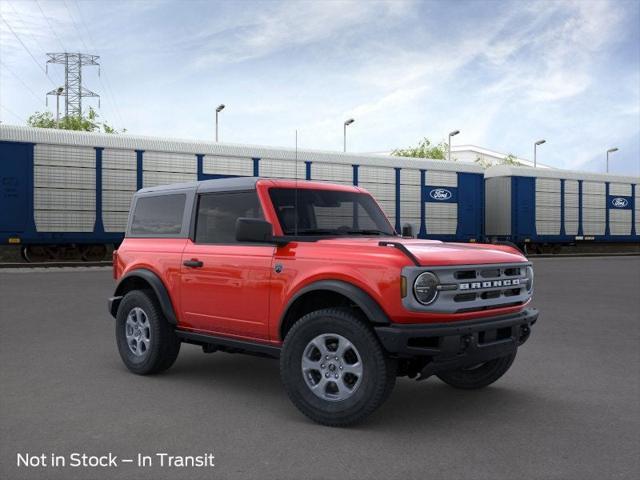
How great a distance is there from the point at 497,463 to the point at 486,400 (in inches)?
61.2

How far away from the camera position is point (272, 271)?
5160 mm

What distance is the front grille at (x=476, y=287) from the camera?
450cm

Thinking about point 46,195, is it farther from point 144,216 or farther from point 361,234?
point 361,234

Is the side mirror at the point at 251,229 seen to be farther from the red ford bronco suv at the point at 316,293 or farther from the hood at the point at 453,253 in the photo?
the hood at the point at 453,253

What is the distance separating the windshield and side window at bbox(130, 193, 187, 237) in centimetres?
121

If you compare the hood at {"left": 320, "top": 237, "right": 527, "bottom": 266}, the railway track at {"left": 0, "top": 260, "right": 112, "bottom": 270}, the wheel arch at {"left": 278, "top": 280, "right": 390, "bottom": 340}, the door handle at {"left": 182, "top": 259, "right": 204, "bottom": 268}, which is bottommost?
the railway track at {"left": 0, "top": 260, "right": 112, "bottom": 270}

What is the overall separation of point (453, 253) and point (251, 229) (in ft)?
4.97

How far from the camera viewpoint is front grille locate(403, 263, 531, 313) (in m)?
4.50

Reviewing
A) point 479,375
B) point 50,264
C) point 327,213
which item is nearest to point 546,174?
point 50,264

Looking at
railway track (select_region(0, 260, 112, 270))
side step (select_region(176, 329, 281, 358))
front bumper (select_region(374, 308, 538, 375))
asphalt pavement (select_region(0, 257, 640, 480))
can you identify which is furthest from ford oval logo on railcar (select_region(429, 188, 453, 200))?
front bumper (select_region(374, 308, 538, 375))

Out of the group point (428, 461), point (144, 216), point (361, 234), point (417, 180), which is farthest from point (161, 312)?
point (417, 180)

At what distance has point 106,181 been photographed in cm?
2217

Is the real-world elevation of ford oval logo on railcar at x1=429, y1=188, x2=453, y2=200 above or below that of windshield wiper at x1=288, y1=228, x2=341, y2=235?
above

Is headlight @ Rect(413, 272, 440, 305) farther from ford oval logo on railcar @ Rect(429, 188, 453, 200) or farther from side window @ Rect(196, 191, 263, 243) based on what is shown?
ford oval logo on railcar @ Rect(429, 188, 453, 200)
